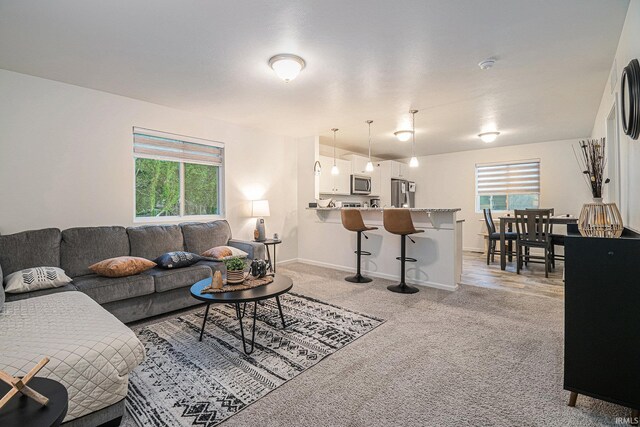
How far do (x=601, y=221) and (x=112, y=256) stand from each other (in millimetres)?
4188

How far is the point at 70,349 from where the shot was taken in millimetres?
1427

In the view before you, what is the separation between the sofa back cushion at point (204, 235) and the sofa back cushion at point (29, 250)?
1.29 m

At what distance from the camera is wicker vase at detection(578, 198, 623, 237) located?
176cm

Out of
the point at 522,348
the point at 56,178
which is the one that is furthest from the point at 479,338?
the point at 56,178

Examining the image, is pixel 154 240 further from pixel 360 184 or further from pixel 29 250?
pixel 360 184

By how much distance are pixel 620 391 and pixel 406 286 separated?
2495 millimetres

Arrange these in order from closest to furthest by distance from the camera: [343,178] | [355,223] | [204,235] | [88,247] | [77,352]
→ [77,352]
[88,247]
[204,235]
[355,223]
[343,178]

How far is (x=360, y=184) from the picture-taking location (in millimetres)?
6609

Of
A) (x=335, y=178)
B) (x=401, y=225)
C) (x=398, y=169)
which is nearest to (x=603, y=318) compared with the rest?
(x=401, y=225)

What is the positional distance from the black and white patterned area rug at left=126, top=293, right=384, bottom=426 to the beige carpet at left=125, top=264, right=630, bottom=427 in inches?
4.2

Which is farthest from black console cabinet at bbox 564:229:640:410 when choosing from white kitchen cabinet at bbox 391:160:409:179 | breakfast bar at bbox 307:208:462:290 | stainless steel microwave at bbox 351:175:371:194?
white kitchen cabinet at bbox 391:160:409:179

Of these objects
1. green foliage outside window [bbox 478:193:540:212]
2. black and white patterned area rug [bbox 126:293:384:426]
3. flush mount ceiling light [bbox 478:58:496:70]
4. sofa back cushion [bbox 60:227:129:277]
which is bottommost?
black and white patterned area rug [bbox 126:293:384:426]

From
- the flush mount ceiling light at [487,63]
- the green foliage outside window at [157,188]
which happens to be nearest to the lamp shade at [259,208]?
the green foliage outside window at [157,188]

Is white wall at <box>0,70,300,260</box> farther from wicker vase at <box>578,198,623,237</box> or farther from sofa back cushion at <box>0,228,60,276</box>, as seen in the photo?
wicker vase at <box>578,198,623,237</box>
